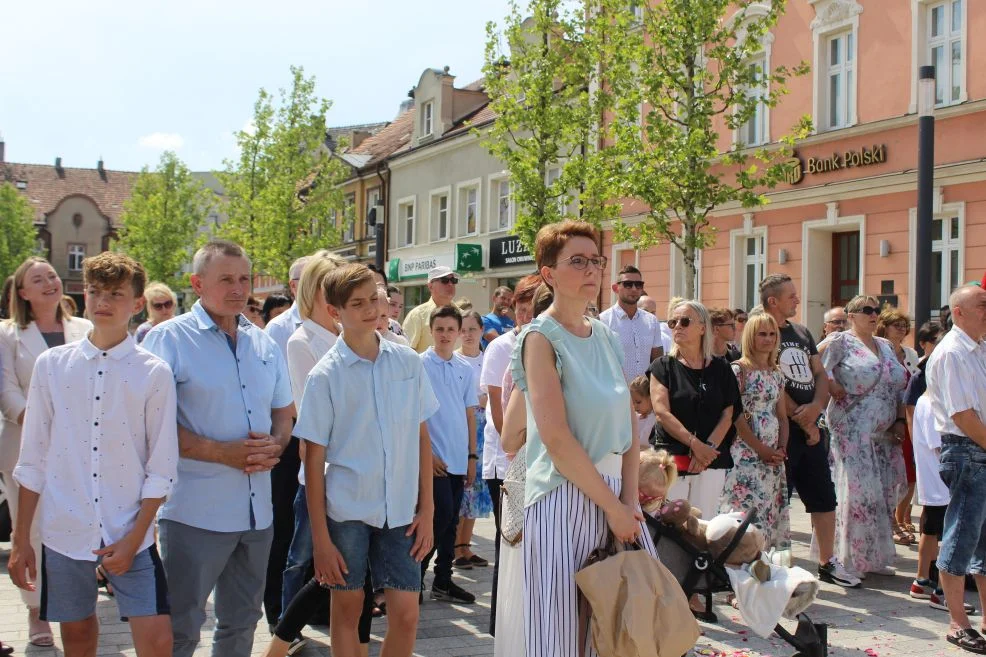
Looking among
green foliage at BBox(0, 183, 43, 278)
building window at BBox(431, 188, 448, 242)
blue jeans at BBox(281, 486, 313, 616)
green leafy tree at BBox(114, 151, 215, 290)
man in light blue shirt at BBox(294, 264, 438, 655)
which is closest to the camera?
man in light blue shirt at BBox(294, 264, 438, 655)

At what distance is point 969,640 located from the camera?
18.9 ft

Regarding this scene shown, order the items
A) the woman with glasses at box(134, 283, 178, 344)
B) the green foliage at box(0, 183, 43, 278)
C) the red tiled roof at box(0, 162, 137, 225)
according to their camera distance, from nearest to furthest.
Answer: the woman with glasses at box(134, 283, 178, 344) → the green foliage at box(0, 183, 43, 278) → the red tiled roof at box(0, 162, 137, 225)

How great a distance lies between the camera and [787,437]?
7227 millimetres

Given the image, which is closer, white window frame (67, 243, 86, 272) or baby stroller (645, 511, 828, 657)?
baby stroller (645, 511, 828, 657)

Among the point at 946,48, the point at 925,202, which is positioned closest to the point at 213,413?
the point at 925,202

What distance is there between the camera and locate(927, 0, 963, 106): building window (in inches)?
659

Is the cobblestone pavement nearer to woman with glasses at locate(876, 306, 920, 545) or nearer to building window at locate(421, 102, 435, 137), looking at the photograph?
woman with glasses at locate(876, 306, 920, 545)

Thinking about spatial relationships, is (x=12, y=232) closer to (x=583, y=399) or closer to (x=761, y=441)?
(x=761, y=441)

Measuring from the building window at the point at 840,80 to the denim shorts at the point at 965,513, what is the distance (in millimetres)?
13993

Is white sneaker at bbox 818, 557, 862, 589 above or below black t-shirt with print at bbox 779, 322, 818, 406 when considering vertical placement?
below

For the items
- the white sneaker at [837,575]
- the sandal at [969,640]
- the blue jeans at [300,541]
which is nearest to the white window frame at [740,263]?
the white sneaker at [837,575]

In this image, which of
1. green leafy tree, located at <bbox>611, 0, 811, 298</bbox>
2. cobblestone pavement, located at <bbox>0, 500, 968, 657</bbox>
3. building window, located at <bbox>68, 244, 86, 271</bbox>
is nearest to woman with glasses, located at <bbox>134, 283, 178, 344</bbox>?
cobblestone pavement, located at <bbox>0, 500, 968, 657</bbox>

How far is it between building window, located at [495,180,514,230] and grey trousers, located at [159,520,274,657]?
26.8 m

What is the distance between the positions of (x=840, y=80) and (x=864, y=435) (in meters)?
13.1
